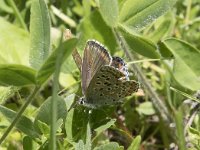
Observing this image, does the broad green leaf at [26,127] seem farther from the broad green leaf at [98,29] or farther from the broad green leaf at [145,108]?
the broad green leaf at [145,108]

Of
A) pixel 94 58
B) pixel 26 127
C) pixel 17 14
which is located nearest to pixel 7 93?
pixel 26 127

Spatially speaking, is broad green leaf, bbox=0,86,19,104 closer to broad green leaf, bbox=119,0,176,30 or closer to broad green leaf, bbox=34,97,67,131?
broad green leaf, bbox=34,97,67,131

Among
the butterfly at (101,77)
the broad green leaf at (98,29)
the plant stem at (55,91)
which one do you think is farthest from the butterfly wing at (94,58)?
the broad green leaf at (98,29)

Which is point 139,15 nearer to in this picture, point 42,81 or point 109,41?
point 109,41

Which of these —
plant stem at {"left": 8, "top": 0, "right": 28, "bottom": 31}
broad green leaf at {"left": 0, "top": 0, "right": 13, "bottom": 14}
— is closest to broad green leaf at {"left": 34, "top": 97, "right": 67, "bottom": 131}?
plant stem at {"left": 8, "top": 0, "right": 28, "bottom": 31}

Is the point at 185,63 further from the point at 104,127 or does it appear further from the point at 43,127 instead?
the point at 43,127

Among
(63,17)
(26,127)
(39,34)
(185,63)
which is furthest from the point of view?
(63,17)
